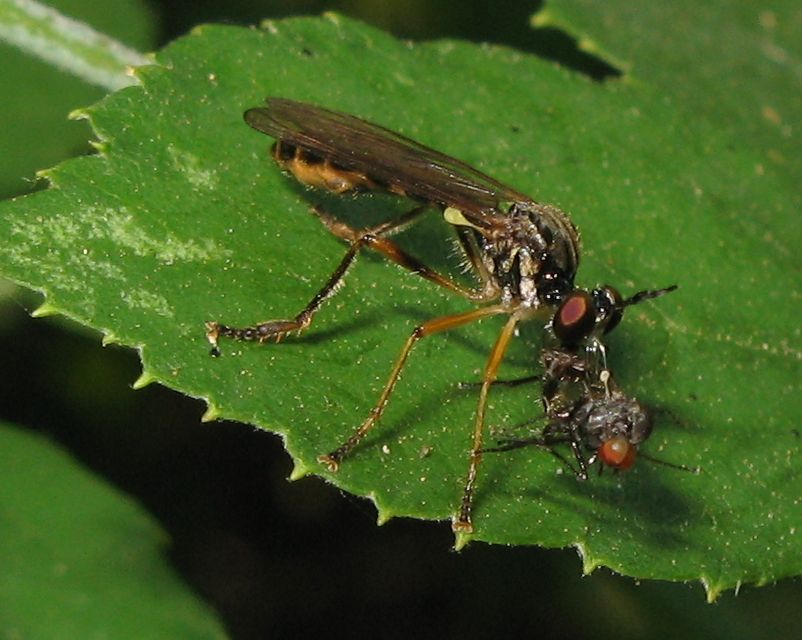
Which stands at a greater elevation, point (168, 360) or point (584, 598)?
point (168, 360)

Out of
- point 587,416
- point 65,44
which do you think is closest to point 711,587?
point 587,416

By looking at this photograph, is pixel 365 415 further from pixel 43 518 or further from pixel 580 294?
pixel 43 518

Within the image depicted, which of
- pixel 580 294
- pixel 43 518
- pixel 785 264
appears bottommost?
pixel 43 518

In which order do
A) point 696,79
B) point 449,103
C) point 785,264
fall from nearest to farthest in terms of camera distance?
1. point 449,103
2. point 785,264
3. point 696,79

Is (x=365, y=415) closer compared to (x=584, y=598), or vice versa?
(x=365, y=415)

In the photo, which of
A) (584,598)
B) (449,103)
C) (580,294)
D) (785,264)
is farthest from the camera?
(584,598)

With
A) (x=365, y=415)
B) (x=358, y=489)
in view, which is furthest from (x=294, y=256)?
(x=358, y=489)

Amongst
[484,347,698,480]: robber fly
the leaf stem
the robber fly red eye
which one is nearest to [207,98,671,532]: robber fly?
the robber fly red eye

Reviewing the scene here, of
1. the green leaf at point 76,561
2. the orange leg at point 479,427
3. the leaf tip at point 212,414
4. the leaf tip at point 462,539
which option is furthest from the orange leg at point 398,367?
the green leaf at point 76,561
